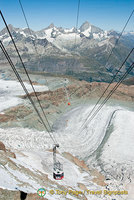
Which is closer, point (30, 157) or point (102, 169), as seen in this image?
point (30, 157)

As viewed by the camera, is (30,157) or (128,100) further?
(128,100)

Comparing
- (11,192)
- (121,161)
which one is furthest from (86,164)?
(11,192)

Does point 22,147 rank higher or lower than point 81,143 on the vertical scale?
higher

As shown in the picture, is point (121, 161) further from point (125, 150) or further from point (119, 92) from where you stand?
point (119, 92)

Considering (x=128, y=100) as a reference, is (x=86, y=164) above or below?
above

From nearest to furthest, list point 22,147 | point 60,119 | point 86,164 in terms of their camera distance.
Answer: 1. point 86,164
2. point 22,147
3. point 60,119

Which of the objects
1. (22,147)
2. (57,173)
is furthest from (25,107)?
(57,173)

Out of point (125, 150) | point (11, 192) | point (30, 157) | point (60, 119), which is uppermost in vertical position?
point (11, 192)

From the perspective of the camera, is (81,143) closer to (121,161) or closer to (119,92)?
(121,161)

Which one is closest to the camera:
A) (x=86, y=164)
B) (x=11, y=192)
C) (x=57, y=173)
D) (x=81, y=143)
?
(x=11, y=192)
